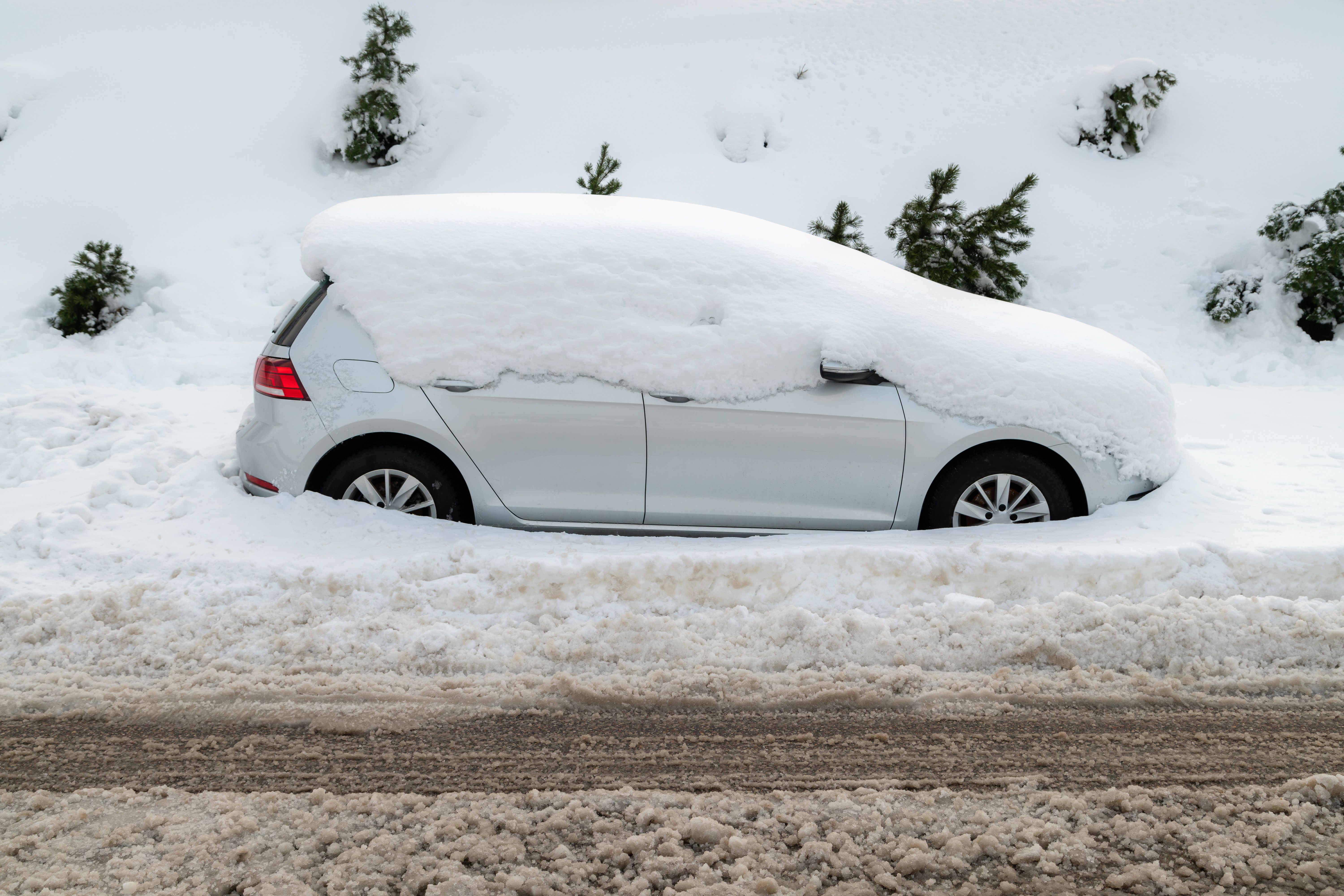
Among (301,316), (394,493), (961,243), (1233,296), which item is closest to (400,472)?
(394,493)

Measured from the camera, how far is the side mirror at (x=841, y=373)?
143 inches

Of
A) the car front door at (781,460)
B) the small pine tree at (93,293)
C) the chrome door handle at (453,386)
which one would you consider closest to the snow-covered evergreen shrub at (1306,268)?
the car front door at (781,460)

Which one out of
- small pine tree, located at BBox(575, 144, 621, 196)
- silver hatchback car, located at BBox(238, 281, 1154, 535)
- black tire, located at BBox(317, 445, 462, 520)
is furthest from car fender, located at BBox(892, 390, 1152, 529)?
small pine tree, located at BBox(575, 144, 621, 196)

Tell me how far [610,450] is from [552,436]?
0.89 ft

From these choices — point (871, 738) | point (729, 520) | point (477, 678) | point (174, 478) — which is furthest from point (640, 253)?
point (174, 478)

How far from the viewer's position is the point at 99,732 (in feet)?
8.57

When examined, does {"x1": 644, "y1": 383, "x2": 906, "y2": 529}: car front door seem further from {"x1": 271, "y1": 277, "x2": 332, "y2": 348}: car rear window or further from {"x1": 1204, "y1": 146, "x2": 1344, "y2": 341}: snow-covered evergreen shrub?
{"x1": 1204, "y1": 146, "x2": 1344, "y2": 341}: snow-covered evergreen shrub

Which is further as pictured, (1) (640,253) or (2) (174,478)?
(2) (174,478)

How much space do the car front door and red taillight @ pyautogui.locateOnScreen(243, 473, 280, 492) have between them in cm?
180

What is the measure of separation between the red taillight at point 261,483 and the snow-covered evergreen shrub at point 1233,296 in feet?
28.0

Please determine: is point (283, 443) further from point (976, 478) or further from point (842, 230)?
point (842, 230)

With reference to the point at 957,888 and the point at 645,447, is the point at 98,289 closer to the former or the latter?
the point at 645,447

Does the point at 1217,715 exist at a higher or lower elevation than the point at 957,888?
higher

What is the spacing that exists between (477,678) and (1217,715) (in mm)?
2569
